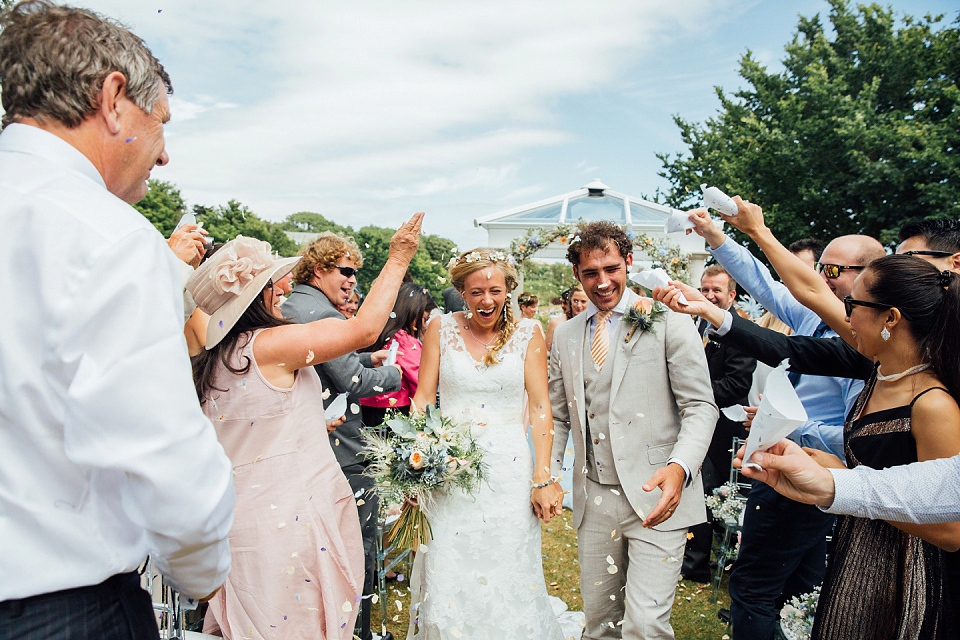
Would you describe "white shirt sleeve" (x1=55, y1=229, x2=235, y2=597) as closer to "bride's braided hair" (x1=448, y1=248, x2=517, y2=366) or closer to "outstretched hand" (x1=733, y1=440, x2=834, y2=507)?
"outstretched hand" (x1=733, y1=440, x2=834, y2=507)

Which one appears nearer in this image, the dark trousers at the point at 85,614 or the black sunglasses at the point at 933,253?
the dark trousers at the point at 85,614

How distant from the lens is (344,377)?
3.97m

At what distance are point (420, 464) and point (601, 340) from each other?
4.30ft

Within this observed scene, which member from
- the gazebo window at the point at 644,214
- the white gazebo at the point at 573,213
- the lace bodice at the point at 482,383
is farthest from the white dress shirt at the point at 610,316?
the gazebo window at the point at 644,214

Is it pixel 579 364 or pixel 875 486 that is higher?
pixel 579 364

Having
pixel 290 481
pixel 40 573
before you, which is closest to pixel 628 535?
pixel 290 481

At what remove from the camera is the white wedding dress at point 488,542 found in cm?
350

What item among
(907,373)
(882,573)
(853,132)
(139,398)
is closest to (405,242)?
(139,398)

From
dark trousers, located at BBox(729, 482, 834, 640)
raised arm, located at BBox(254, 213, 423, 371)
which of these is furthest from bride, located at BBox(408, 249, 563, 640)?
raised arm, located at BBox(254, 213, 423, 371)

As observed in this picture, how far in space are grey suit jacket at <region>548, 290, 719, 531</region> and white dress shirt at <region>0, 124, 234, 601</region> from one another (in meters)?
2.53

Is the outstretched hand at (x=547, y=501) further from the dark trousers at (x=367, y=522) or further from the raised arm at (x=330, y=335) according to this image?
the raised arm at (x=330, y=335)

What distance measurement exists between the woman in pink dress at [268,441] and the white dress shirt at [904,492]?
5.97ft

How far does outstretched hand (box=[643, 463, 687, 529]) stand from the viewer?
312cm

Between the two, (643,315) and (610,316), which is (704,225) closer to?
(643,315)
